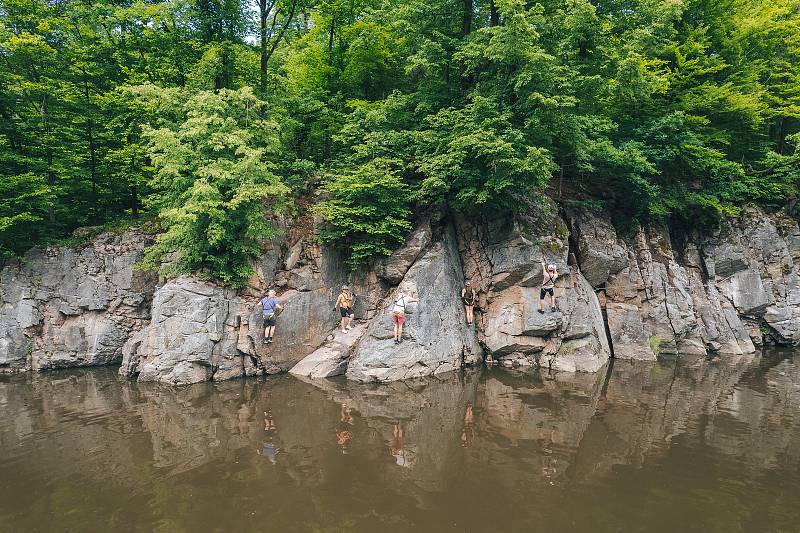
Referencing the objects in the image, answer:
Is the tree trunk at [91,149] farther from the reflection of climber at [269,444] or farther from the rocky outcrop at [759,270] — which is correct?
the rocky outcrop at [759,270]

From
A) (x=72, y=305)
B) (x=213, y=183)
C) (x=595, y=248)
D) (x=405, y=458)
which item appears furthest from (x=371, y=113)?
(x=72, y=305)

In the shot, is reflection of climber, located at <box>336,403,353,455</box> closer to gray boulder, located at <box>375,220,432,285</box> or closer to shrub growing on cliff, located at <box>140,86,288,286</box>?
gray boulder, located at <box>375,220,432,285</box>

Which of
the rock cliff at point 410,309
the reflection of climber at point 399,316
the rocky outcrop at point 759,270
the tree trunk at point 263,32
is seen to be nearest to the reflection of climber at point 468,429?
the rock cliff at point 410,309

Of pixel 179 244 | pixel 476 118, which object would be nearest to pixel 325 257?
pixel 179 244

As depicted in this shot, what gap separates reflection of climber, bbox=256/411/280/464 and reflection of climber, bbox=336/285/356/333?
16.4 ft

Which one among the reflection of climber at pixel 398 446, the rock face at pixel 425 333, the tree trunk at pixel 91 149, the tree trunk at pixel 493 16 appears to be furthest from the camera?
the tree trunk at pixel 91 149

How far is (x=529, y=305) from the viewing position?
46.5 ft

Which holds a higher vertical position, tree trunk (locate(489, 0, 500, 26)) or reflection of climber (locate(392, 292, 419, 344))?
tree trunk (locate(489, 0, 500, 26))

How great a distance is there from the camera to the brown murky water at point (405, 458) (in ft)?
18.2

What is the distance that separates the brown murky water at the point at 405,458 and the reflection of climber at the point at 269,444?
0.14 feet

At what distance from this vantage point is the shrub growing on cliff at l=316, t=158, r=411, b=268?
13.7 metres

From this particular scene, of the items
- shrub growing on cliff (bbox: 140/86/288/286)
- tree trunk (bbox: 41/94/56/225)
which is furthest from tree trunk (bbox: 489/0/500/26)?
tree trunk (bbox: 41/94/56/225)

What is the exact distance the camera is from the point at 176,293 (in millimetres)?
12844

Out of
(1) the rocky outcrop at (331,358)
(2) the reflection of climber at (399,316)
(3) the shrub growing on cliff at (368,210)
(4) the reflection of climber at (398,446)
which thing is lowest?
(4) the reflection of climber at (398,446)
